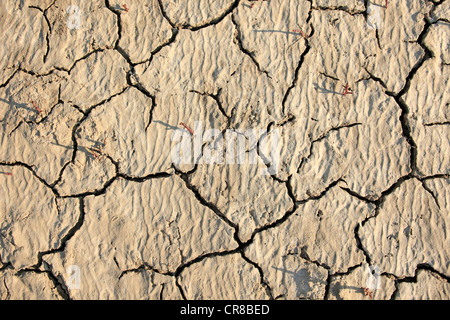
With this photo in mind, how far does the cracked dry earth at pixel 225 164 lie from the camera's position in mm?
2814

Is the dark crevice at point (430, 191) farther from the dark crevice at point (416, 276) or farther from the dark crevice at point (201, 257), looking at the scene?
the dark crevice at point (201, 257)

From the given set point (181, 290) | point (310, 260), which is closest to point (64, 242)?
point (181, 290)

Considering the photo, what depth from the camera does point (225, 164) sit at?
289cm

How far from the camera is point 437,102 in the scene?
2934 millimetres

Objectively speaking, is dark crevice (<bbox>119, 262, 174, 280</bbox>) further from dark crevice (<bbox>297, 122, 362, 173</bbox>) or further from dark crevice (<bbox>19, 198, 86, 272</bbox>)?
dark crevice (<bbox>297, 122, 362, 173</bbox>)

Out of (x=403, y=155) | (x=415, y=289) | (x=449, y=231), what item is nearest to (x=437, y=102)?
(x=403, y=155)

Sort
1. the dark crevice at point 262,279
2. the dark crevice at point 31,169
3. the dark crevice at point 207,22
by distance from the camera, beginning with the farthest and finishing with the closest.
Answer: the dark crevice at point 207,22
the dark crevice at point 31,169
the dark crevice at point 262,279

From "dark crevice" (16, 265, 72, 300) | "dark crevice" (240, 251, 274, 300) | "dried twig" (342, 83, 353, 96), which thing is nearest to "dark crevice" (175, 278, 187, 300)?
"dark crevice" (240, 251, 274, 300)

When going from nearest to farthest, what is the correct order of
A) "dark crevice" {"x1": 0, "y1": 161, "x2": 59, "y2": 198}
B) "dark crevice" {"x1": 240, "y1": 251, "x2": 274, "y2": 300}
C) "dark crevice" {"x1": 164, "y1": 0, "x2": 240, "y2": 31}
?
"dark crevice" {"x1": 240, "y1": 251, "x2": 274, "y2": 300}, "dark crevice" {"x1": 0, "y1": 161, "x2": 59, "y2": 198}, "dark crevice" {"x1": 164, "y1": 0, "x2": 240, "y2": 31}

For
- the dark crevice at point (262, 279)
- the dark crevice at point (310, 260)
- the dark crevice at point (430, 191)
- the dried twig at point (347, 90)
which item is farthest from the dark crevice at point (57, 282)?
the dark crevice at point (430, 191)

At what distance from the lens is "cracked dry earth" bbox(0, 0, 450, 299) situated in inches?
111
